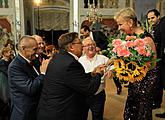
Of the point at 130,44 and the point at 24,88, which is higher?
the point at 130,44

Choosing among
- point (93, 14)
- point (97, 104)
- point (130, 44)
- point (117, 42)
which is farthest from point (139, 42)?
point (93, 14)

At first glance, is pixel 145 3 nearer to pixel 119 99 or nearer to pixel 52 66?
pixel 119 99

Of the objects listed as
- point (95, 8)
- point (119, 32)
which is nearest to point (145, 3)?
point (95, 8)

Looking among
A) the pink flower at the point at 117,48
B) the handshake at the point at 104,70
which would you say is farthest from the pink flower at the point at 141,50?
the handshake at the point at 104,70

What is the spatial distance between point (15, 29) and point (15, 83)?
8051 millimetres

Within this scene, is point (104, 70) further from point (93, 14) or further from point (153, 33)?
point (93, 14)

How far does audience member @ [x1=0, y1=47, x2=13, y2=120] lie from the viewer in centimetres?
314

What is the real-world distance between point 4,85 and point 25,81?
3.70ft

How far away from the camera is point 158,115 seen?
3.97 metres

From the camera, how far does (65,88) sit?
1.95 meters

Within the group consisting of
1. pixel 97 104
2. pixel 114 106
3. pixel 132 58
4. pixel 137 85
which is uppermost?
pixel 132 58

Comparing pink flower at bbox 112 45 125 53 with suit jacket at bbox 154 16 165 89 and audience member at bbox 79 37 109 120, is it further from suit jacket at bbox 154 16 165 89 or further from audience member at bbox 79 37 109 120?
suit jacket at bbox 154 16 165 89

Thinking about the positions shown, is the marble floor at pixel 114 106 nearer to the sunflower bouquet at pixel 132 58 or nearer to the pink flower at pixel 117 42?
the sunflower bouquet at pixel 132 58

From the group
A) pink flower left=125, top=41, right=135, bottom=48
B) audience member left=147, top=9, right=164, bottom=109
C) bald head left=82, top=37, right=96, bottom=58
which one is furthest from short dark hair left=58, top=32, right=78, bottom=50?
audience member left=147, top=9, right=164, bottom=109
